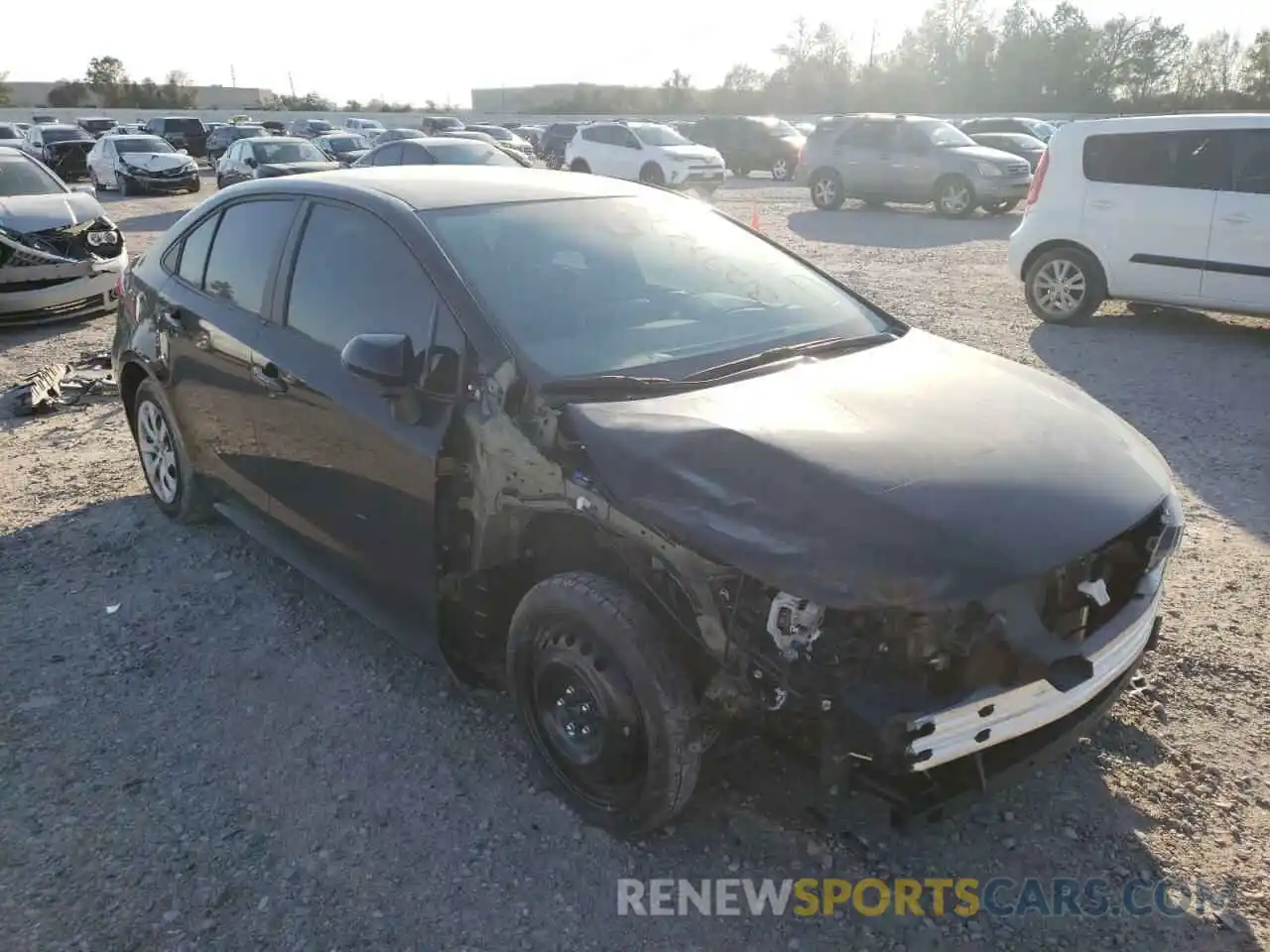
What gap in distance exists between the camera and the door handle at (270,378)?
3.63 meters

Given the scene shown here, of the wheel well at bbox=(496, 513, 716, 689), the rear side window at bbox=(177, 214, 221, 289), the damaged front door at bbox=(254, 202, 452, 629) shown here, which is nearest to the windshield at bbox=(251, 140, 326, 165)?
the rear side window at bbox=(177, 214, 221, 289)

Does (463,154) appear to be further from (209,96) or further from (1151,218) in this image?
(209,96)

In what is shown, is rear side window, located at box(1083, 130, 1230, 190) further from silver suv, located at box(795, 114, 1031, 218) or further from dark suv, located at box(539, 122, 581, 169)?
dark suv, located at box(539, 122, 581, 169)

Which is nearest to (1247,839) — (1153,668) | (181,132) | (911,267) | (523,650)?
(1153,668)

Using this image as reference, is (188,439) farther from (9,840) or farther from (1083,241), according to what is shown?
(1083,241)

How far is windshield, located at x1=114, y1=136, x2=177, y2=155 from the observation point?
22.7 meters

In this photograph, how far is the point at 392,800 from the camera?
299 cm

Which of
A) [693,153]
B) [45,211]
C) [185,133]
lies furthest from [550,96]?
[45,211]

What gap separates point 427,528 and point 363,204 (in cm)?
128

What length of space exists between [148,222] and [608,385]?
58.0 feet

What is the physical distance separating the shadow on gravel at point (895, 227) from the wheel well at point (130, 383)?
11.8 meters

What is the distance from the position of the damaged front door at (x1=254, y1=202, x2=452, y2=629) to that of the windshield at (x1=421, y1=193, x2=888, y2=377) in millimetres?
271

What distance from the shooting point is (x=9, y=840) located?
9.32 feet

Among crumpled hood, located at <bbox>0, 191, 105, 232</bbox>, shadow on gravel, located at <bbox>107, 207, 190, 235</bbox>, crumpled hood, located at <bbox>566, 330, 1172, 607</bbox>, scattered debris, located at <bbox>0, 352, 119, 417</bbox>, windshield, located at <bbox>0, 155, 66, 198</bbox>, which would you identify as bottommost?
scattered debris, located at <bbox>0, 352, 119, 417</bbox>
